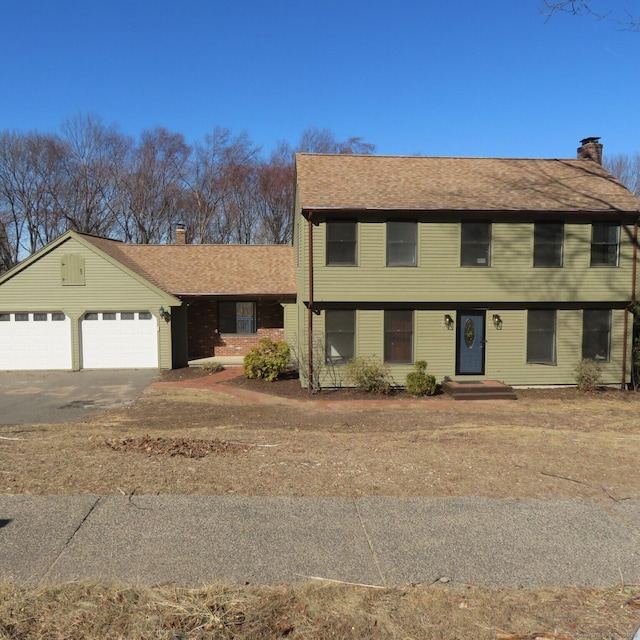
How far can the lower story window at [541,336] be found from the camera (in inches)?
603

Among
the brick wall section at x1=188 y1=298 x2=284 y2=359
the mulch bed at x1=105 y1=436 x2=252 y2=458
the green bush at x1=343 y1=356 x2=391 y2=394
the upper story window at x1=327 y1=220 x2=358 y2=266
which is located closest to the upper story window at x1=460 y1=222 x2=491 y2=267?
→ the upper story window at x1=327 y1=220 x2=358 y2=266

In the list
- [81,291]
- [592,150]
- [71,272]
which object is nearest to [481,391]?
[592,150]

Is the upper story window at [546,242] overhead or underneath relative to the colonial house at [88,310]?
overhead

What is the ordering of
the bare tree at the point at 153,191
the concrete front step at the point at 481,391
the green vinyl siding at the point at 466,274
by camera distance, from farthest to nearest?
the bare tree at the point at 153,191 < the green vinyl siding at the point at 466,274 < the concrete front step at the point at 481,391

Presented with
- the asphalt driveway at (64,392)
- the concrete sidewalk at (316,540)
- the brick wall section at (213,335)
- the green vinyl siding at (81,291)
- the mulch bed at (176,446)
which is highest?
the green vinyl siding at (81,291)

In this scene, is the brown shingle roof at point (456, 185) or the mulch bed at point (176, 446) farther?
the brown shingle roof at point (456, 185)

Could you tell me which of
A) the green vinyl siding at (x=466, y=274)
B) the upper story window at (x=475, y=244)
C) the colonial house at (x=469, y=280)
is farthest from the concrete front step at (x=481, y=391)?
the upper story window at (x=475, y=244)

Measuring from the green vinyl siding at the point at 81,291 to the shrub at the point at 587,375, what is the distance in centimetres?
1315

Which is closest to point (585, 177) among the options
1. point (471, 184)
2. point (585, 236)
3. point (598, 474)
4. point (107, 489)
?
point (585, 236)

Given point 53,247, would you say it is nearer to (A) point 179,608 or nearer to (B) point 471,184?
(B) point 471,184

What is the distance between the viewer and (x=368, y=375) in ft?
46.6

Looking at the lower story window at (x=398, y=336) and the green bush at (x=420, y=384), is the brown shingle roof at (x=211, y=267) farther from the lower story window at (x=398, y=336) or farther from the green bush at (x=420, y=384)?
the green bush at (x=420, y=384)

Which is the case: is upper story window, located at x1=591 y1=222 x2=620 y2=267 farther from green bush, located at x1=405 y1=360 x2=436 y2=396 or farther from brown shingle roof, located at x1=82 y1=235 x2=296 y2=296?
brown shingle roof, located at x1=82 y1=235 x2=296 y2=296

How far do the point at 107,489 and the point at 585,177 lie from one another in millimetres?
17001
